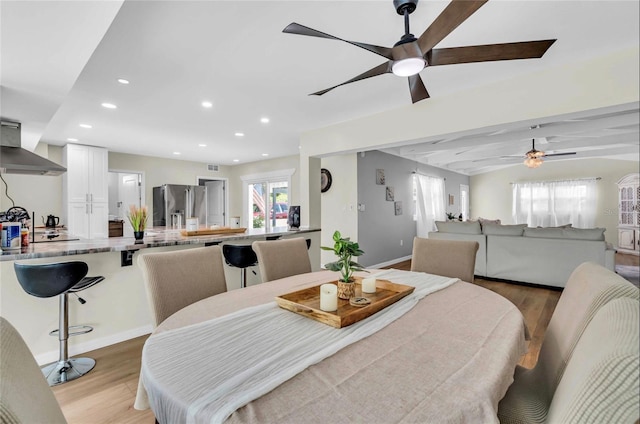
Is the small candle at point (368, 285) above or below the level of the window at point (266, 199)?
below

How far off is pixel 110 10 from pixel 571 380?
2191mm

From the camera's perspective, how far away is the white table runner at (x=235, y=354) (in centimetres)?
68

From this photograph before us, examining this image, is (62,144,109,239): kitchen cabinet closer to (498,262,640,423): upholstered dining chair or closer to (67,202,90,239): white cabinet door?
(67,202,90,239): white cabinet door

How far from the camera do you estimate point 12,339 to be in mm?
614

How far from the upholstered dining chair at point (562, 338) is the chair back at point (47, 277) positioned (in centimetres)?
238

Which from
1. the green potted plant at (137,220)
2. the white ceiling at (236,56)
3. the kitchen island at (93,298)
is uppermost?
the white ceiling at (236,56)

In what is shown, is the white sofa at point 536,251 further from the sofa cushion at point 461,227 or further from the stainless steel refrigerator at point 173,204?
the stainless steel refrigerator at point 173,204

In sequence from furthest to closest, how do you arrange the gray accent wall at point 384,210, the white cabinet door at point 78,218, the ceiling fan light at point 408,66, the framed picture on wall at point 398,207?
the framed picture on wall at point 398,207 < the gray accent wall at point 384,210 < the white cabinet door at point 78,218 < the ceiling fan light at point 408,66

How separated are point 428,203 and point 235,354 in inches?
268

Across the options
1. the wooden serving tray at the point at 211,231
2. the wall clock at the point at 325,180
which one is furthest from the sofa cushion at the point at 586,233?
the wooden serving tray at the point at 211,231

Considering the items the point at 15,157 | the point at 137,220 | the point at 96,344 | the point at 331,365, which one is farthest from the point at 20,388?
the point at 15,157

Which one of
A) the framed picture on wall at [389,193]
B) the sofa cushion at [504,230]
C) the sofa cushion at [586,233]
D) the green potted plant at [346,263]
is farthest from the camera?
the framed picture on wall at [389,193]

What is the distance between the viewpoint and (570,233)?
12.9 ft

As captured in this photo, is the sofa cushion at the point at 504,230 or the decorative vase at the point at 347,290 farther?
the sofa cushion at the point at 504,230
